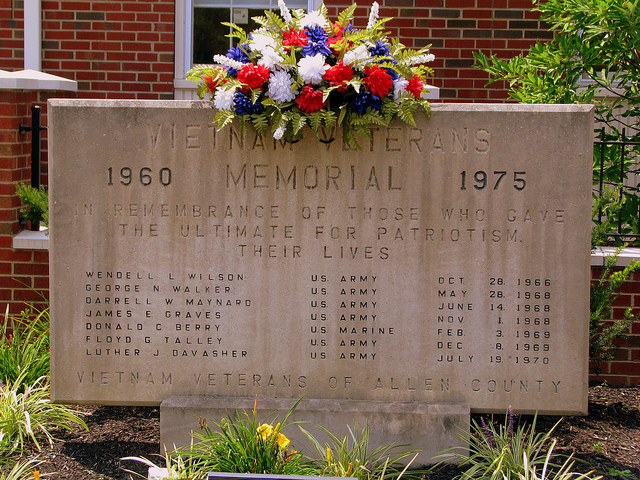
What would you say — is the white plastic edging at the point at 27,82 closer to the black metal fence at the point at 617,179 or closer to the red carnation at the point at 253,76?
the red carnation at the point at 253,76

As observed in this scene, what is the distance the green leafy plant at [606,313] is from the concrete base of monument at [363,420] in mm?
1578

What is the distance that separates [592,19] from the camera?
533cm

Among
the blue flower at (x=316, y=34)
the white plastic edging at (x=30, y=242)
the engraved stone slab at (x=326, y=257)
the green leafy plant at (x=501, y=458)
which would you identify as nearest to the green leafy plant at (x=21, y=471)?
the engraved stone slab at (x=326, y=257)

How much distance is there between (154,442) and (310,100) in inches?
92.5

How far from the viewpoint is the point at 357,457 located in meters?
3.81

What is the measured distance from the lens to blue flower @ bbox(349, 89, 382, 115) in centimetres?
392

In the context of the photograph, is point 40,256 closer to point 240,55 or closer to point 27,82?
point 27,82

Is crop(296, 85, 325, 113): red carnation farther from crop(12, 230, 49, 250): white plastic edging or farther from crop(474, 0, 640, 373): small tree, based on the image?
crop(12, 230, 49, 250): white plastic edging

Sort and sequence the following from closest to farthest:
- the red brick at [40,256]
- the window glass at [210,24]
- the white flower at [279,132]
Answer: the white flower at [279,132]
the red brick at [40,256]
the window glass at [210,24]

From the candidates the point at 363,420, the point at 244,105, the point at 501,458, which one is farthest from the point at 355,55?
the point at 501,458

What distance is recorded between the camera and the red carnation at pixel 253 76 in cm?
396

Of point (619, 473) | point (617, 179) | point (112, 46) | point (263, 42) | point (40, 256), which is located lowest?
point (619, 473)

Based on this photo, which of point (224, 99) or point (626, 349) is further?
point (626, 349)

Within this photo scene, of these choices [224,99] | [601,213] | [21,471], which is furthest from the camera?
[601,213]
